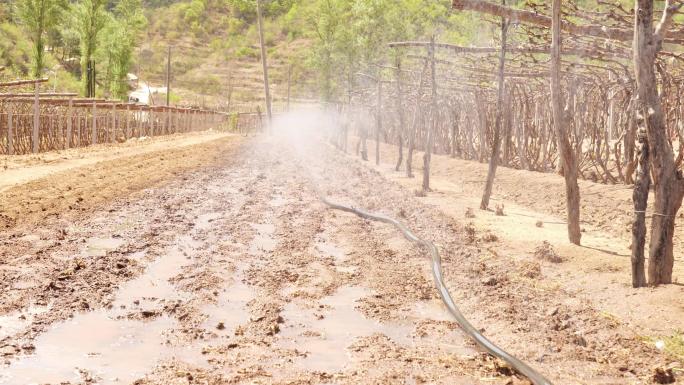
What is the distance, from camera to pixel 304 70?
11156 cm

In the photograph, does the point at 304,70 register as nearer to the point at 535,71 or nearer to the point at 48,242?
the point at 535,71

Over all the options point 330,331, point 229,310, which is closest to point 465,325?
point 330,331

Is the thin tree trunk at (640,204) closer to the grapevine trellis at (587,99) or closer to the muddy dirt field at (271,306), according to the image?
the grapevine trellis at (587,99)

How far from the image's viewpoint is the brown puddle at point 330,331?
479cm

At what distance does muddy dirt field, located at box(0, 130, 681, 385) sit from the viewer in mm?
4574

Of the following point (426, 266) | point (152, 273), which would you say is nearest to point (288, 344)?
point (152, 273)

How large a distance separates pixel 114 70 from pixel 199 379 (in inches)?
2157

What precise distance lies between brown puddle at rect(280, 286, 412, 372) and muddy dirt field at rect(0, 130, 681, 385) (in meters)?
0.02

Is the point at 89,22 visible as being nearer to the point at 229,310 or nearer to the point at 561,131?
the point at 561,131

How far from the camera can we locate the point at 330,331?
547cm

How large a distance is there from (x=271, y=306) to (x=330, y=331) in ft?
2.27

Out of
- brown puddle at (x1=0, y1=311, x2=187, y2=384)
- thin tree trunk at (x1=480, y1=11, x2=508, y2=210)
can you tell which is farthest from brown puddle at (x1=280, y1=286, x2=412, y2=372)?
thin tree trunk at (x1=480, y1=11, x2=508, y2=210)

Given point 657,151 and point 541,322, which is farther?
point 657,151

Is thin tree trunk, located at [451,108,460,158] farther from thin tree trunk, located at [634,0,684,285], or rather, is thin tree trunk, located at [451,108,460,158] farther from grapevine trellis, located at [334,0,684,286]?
thin tree trunk, located at [634,0,684,285]
